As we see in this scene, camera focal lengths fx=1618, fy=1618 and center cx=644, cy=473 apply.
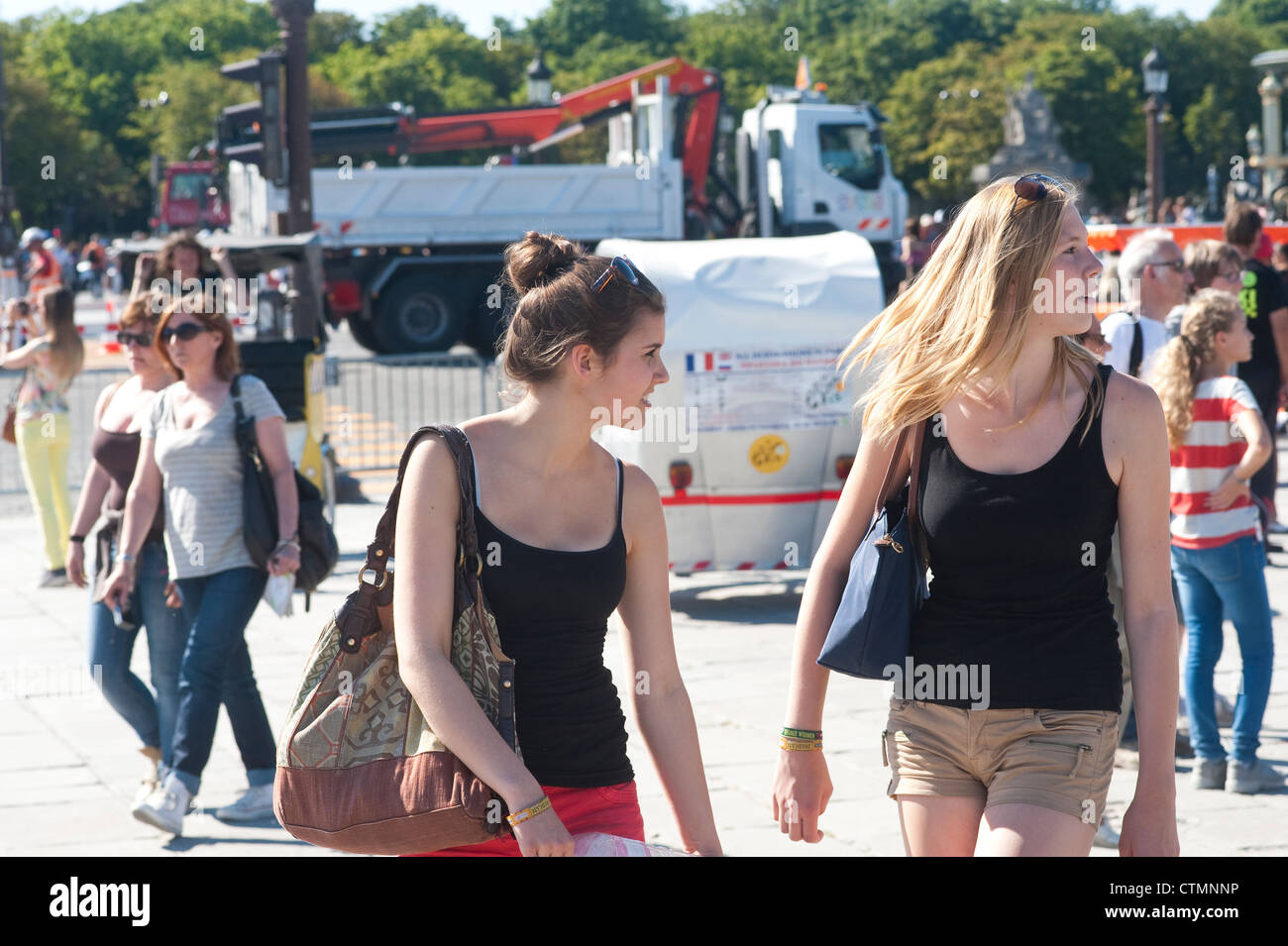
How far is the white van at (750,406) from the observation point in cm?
788

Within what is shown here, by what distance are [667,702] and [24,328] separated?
1320 cm

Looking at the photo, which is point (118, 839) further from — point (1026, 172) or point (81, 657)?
point (1026, 172)

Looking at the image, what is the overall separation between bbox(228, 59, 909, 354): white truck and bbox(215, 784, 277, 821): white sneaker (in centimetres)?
1595

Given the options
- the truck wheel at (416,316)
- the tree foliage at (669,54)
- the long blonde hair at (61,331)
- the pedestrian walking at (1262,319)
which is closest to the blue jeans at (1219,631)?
the pedestrian walking at (1262,319)

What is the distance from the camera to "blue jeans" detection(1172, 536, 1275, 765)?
5.35 m

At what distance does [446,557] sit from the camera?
241cm

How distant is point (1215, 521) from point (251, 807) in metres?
3.30

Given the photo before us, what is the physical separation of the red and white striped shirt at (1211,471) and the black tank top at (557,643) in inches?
130

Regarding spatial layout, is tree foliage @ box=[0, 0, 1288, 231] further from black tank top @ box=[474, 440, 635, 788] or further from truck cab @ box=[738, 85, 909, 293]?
black tank top @ box=[474, 440, 635, 788]

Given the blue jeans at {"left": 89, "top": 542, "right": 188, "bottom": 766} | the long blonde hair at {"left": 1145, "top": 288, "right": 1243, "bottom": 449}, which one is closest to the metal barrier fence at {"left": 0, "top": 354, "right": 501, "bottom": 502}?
the blue jeans at {"left": 89, "top": 542, "right": 188, "bottom": 766}

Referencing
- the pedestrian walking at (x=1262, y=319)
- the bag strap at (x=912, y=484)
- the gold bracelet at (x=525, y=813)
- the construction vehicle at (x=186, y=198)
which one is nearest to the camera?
the gold bracelet at (x=525, y=813)

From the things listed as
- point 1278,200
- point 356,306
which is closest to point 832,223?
point 356,306

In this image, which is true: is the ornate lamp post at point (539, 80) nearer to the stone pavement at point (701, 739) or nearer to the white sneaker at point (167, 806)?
the stone pavement at point (701, 739)

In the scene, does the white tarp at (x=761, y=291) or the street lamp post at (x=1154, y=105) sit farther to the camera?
the street lamp post at (x=1154, y=105)
